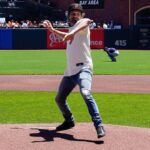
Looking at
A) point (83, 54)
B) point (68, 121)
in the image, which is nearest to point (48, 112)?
point (68, 121)

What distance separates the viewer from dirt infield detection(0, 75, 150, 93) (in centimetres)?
1786

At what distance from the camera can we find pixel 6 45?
44.6m

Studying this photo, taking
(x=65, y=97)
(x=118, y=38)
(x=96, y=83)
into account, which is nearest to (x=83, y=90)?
(x=65, y=97)

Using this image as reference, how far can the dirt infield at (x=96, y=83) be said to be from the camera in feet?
58.6

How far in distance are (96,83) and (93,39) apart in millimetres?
24919

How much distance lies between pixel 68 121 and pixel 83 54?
51.8 inches

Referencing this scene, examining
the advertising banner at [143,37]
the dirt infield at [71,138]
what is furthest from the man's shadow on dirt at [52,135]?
the advertising banner at [143,37]

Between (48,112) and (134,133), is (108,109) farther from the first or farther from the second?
(134,133)

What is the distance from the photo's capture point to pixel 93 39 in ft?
145

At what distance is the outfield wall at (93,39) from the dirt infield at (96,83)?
22111 millimetres

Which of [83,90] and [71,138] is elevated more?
[83,90]

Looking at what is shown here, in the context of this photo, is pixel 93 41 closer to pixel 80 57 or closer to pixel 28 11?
pixel 28 11

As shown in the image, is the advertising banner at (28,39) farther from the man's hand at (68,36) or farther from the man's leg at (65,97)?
the man's hand at (68,36)

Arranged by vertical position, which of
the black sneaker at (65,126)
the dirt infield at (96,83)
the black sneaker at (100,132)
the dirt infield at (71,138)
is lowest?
the dirt infield at (96,83)
